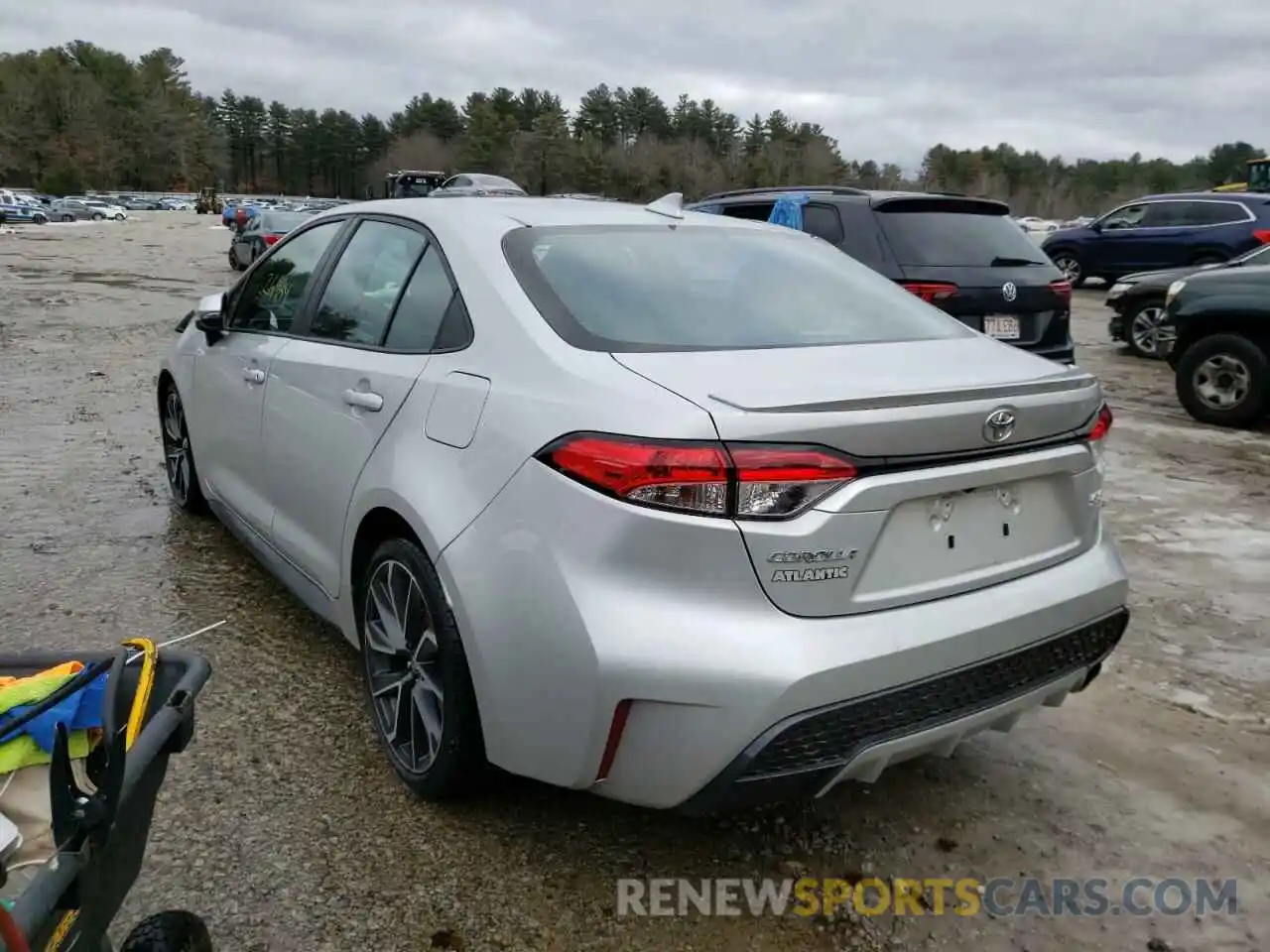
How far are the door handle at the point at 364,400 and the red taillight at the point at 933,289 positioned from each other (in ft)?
14.1

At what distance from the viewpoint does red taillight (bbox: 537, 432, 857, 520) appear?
2.12 metres

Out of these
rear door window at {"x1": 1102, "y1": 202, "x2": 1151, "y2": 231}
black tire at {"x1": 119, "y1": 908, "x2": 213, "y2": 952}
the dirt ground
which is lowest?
the dirt ground

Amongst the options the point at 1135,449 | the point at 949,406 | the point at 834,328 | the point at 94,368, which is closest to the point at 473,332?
the point at 834,328

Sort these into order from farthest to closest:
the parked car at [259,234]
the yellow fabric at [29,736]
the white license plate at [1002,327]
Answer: the parked car at [259,234], the white license plate at [1002,327], the yellow fabric at [29,736]

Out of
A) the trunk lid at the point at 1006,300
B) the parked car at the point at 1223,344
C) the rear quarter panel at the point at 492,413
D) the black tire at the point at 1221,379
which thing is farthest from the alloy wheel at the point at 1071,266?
the rear quarter panel at the point at 492,413

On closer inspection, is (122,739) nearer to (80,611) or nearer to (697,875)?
(697,875)

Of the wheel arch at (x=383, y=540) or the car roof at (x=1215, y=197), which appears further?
the car roof at (x=1215, y=197)

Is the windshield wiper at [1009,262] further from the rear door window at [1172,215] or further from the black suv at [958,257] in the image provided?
the rear door window at [1172,215]

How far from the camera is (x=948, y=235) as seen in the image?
6.79 m

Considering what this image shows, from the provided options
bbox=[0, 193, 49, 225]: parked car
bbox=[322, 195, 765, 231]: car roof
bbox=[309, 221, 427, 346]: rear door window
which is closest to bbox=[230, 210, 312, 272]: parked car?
bbox=[309, 221, 427, 346]: rear door window

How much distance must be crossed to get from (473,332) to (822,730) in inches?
53.3

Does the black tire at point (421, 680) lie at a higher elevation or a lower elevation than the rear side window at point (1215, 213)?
lower

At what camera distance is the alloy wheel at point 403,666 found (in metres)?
2.72

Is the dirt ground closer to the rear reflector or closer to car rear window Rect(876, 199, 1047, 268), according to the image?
the rear reflector
